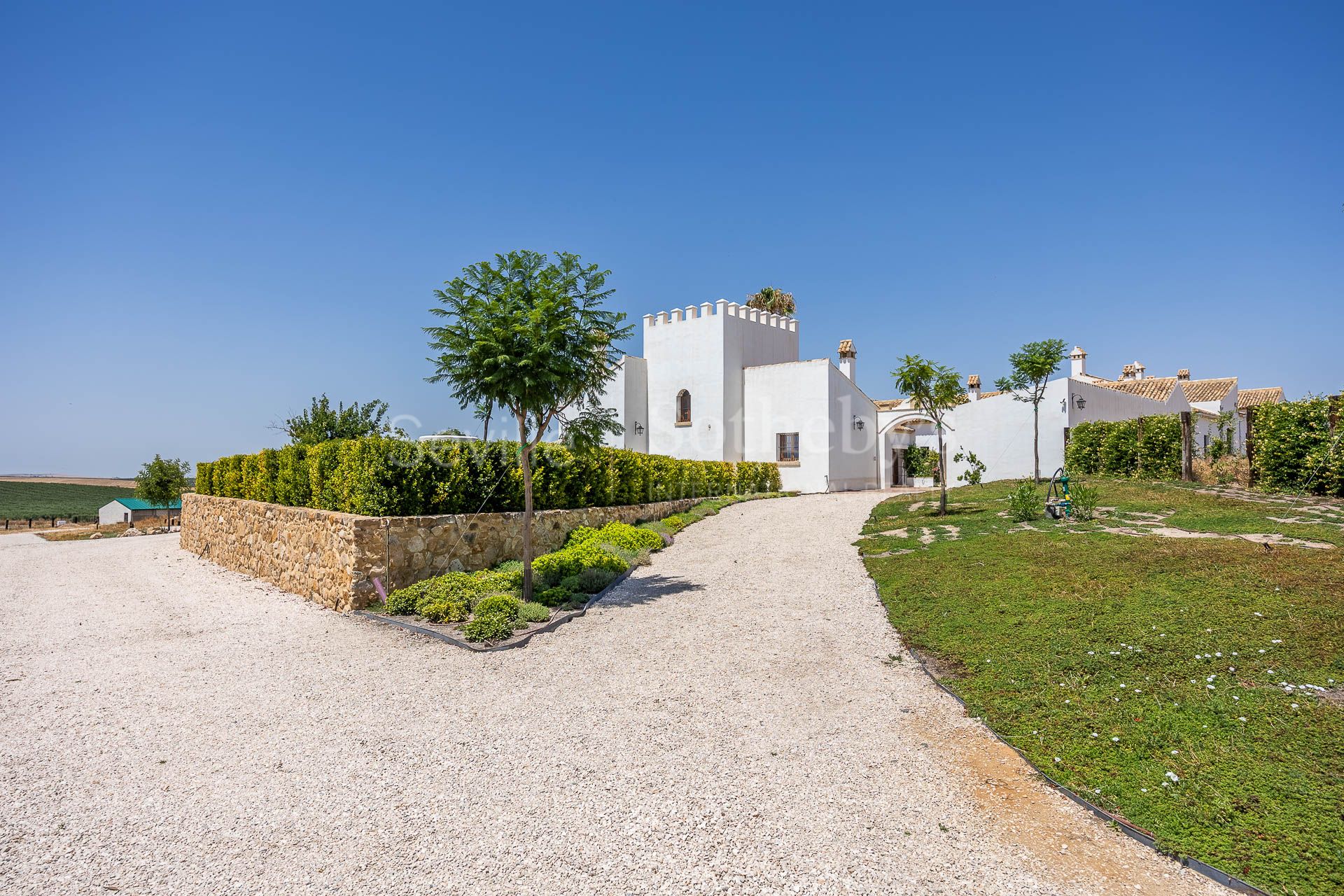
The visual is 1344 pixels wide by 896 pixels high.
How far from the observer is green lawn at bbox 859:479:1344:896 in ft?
13.1

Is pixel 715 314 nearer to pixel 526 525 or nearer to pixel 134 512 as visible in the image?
pixel 526 525

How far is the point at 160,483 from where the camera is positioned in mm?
30250

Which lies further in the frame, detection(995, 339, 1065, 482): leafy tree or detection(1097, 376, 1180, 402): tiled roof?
detection(1097, 376, 1180, 402): tiled roof

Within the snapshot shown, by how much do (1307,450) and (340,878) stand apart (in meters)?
18.3

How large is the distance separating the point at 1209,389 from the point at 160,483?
51762mm

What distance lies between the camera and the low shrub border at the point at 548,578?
843cm

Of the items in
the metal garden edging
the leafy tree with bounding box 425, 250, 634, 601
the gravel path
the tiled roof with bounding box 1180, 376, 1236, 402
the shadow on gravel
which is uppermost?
the tiled roof with bounding box 1180, 376, 1236, 402

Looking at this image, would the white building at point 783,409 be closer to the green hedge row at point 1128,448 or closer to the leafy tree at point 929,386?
the green hedge row at point 1128,448

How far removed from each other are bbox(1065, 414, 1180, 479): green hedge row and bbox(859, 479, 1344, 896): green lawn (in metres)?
7.33

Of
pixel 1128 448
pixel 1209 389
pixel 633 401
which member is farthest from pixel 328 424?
pixel 1209 389

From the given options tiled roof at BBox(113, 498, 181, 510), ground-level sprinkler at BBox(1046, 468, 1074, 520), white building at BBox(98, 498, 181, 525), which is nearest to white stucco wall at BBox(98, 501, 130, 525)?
white building at BBox(98, 498, 181, 525)

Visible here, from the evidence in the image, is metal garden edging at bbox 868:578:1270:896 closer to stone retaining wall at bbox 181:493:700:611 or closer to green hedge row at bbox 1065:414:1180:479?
stone retaining wall at bbox 181:493:700:611

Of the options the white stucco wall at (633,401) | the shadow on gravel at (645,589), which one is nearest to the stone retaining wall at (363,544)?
the shadow on gravel at (645,589)

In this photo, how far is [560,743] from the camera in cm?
545
